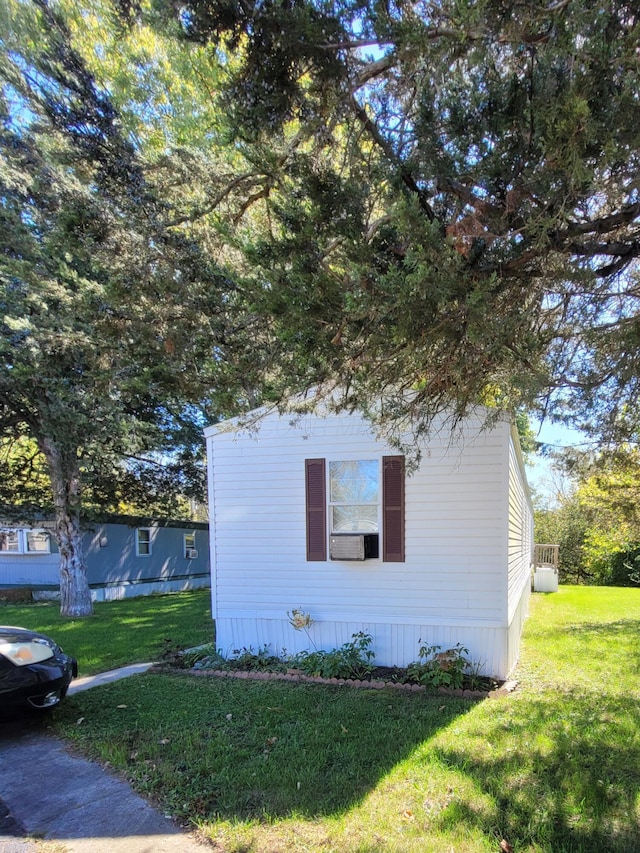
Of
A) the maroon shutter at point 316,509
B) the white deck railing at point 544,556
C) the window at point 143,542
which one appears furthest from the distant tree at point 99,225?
the white deck railing at point 544,556

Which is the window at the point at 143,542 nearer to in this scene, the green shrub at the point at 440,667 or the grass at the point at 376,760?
the grass at the point at 376,760

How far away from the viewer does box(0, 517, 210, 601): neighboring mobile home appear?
16.0m

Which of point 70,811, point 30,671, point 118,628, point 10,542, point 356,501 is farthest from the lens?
point 10,542

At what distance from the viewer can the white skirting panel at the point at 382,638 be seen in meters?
5.93

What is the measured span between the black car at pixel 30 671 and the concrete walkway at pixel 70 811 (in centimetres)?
37

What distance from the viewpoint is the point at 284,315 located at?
3.20m

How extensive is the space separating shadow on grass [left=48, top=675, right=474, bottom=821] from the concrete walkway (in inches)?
6.1

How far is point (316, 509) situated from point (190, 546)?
1550cm

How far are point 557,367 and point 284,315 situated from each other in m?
2.43

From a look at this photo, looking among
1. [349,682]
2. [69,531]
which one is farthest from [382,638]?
[69,531]

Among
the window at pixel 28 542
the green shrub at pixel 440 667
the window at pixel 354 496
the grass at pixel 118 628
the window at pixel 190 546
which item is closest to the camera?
the green shrub at pixel 440 667

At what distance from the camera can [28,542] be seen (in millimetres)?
16391

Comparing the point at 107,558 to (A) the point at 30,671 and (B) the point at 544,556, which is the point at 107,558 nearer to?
(A) the point at 30,671

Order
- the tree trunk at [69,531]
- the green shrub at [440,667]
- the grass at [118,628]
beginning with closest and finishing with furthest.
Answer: the green shrub at [440,667] → the grass at [118,628] → the tree trunk at [69,531]
